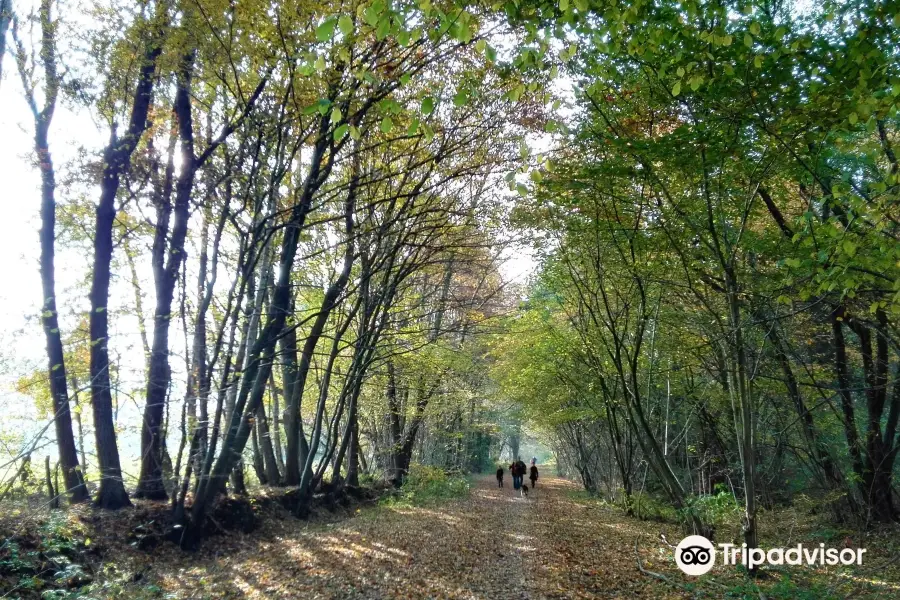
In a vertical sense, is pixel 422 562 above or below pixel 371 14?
below

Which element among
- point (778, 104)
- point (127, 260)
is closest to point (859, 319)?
point (778, 104)

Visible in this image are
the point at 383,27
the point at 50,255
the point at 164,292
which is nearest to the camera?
the point at 383,27

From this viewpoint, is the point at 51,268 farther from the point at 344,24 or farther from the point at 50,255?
the point at 344,24

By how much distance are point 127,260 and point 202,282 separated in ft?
16.8

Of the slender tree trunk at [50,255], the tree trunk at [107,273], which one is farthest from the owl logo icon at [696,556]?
the slender tree trunk at [50,255]

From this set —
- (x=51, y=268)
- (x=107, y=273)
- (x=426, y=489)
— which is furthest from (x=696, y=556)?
(x=51, y=268)

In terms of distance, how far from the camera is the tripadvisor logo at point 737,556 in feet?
25.6

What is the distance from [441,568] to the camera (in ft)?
25.5

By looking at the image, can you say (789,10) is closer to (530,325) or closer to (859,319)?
(859,319)

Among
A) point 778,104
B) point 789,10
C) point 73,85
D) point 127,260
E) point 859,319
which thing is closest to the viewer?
point 778,104

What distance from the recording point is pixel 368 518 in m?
12.9

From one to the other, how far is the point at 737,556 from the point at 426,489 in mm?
12168

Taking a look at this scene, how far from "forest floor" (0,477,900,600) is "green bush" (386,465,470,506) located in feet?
17.5

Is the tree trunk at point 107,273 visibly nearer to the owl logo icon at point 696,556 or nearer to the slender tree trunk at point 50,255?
the slender tree trunk at point 50,255
